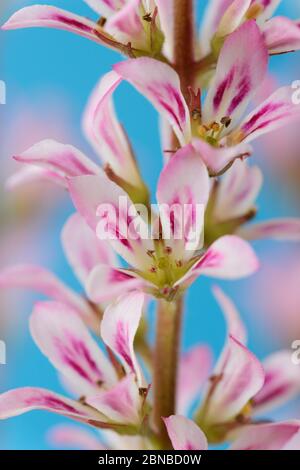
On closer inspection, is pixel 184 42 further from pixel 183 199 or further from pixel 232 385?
pixel 232 385

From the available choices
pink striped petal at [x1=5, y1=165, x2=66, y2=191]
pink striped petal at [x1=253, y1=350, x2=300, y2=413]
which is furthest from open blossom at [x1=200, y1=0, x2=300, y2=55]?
pink striped petal at [x1=253, y1=350, x2=300, y2=413]

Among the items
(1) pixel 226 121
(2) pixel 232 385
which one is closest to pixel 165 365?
(2) pixel 232 385

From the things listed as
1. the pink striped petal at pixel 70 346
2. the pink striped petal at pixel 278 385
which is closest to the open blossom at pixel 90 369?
the pink striped petal at pixel 70 346

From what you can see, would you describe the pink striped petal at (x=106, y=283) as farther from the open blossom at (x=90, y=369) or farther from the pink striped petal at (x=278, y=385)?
the pink striped petal at (x=278, y=385)

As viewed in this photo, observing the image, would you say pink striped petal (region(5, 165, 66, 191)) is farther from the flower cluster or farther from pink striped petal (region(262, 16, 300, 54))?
pink striped petal (region(262, 16, 300, 54))

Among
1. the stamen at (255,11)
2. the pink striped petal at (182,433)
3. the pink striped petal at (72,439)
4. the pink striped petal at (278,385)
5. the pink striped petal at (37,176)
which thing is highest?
the stamen at (255,11)

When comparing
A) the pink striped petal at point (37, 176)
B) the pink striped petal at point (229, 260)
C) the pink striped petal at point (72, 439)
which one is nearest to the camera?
the pink striped petal at point (229, 260)

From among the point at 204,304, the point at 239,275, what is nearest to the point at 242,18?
the point at 239,275
